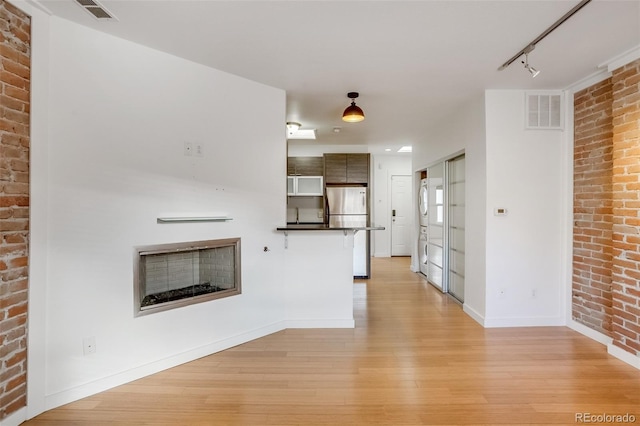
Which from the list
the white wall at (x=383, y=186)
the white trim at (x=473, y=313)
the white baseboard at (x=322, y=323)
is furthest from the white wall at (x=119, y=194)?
the white wall at (x=383, y=186)

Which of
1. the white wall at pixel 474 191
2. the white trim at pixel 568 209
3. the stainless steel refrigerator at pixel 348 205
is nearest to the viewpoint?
the white trim at pixel 568 209

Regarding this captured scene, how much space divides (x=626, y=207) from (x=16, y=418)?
4.50 meters

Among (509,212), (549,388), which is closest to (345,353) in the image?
(549,388)

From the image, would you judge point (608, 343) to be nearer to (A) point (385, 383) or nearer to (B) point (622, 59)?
(A) point (385, 383)

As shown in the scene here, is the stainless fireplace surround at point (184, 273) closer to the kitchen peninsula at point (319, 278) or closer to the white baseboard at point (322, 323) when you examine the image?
the kitchen peninsula at point (319, 278)

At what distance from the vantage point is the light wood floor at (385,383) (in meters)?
1.96

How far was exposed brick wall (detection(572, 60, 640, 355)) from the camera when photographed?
100 inches

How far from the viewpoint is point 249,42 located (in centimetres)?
241

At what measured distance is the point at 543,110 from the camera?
3.37m

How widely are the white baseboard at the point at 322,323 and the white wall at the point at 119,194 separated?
0.42 m

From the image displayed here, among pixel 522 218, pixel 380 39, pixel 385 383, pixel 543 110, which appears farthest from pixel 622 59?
pixel 385 383

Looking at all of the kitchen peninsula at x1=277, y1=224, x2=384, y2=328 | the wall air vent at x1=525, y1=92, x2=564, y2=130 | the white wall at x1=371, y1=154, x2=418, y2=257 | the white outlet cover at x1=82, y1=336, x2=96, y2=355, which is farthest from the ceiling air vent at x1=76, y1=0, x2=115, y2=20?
the white wall at x1=371, y1=154, x2=418, y2=257

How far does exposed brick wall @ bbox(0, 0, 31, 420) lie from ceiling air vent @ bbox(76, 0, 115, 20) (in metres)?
0.34

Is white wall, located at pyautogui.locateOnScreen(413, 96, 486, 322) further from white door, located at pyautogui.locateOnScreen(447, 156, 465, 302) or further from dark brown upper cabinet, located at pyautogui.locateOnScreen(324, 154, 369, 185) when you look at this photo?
dark brown upper cabinet, located at pyautogui.locateOnScreen(324, 154, 369, 185)
